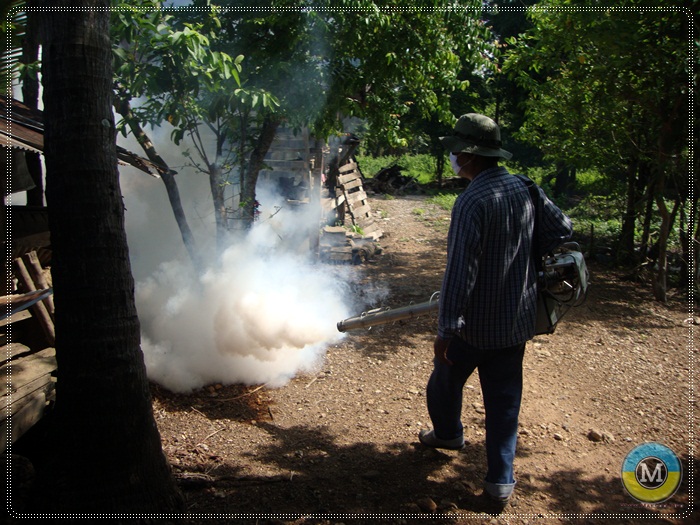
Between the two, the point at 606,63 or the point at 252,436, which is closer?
the point at 252,436

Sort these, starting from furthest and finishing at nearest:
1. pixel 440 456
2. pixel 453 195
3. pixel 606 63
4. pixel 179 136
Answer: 1. pixel 453 195
2. pixel 606 63
3. pixel 179 136
4. pixel 440 456

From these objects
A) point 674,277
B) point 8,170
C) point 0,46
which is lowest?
point 674,277

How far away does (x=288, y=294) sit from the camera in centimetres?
603

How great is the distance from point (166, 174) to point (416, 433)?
3882 millimetres

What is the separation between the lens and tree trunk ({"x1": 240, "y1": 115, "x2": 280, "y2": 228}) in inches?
255

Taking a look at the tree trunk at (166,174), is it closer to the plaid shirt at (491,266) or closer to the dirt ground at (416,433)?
the dirt ground at (416,433)

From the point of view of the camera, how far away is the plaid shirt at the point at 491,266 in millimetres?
2912

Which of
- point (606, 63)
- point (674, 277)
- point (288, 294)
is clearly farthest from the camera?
point (674, 277)

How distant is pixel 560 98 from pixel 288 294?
19.1 ft

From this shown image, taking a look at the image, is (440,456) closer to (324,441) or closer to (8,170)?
(324,441)

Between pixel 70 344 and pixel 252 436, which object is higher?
pixel 70 344

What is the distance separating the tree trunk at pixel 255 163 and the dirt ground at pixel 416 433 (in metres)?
2.09

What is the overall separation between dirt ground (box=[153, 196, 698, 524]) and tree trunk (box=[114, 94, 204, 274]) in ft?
6.86

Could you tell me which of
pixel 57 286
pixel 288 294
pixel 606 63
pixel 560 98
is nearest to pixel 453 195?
pixel 560 98
